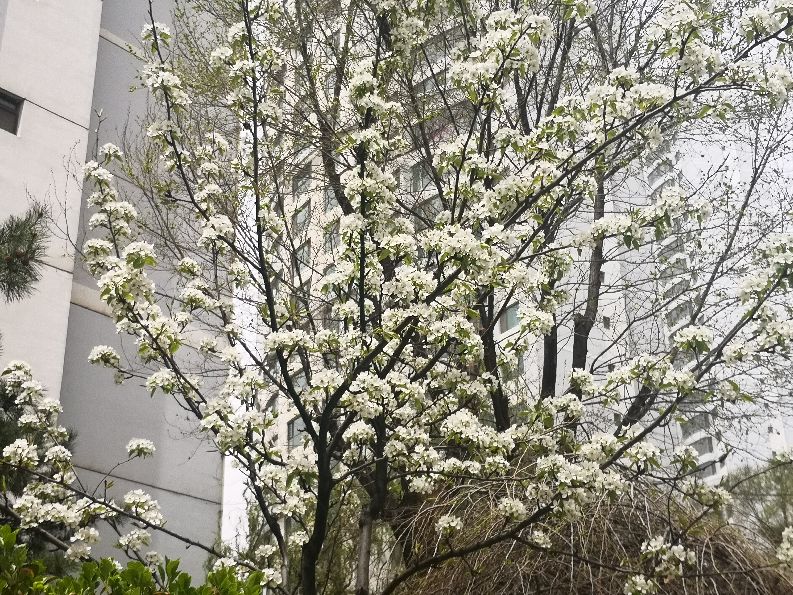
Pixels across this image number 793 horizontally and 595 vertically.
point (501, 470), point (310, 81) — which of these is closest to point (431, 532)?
point (501, 470)

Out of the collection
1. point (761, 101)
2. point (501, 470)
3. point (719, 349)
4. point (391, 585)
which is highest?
point (761, 101)

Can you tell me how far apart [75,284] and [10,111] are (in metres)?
2.07

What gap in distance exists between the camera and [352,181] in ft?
14.7

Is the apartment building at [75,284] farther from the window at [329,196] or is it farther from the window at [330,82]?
the window at [330,82]

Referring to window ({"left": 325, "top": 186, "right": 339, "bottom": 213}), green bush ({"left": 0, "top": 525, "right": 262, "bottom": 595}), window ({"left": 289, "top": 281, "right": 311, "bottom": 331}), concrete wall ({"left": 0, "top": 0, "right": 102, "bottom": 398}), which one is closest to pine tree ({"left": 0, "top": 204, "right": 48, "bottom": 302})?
window ({"left": 289, "top": 281, "right": 311, "bottom": 331})

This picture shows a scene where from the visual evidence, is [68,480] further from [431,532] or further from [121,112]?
[121,112]

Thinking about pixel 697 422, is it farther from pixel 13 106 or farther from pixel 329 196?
pixel 13 106

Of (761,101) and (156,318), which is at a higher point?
(761,101)

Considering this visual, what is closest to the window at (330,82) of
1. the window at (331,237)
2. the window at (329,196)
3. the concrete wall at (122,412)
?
the window at (329,196)

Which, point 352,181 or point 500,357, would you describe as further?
point 500,357

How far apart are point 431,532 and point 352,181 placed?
8.50ft

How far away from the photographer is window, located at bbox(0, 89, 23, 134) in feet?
32.4

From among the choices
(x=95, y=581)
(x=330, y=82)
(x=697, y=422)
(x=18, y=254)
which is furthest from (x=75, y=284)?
(x=95, y=581)

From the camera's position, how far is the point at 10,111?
9961 millimetres
